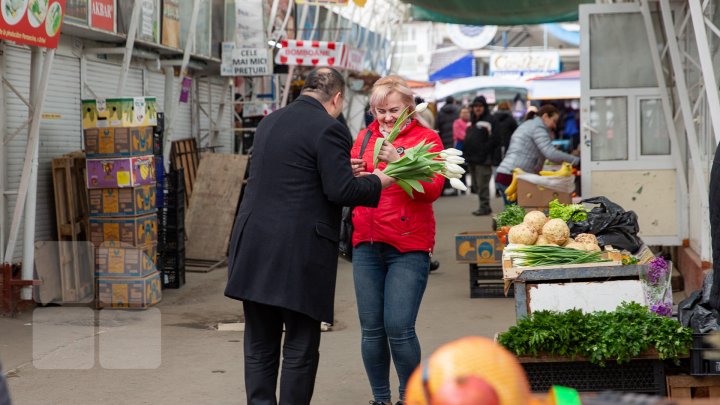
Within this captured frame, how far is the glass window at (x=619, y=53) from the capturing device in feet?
36.5

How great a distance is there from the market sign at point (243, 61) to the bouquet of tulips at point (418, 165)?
32.1ft

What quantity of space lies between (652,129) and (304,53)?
6.88 metres

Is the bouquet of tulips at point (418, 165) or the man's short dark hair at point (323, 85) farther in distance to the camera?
the bouquet of tulips at point (418, 165)

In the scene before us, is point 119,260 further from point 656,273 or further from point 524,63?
point 524,63

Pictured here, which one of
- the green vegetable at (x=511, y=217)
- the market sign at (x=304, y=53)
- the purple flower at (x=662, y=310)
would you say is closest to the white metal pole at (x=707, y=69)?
the green vegetable at (x=511, y=217)

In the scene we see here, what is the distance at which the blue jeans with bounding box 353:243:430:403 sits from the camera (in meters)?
5.57

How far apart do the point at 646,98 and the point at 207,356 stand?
19.1 feet

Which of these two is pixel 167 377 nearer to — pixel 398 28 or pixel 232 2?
pixel 232 2

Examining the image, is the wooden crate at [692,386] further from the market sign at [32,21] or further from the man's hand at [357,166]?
the market sign at [32,21]

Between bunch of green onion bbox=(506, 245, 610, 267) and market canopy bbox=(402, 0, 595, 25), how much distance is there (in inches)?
329

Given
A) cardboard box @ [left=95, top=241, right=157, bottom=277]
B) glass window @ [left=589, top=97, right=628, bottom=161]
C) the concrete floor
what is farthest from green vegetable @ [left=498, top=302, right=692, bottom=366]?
glass window @ [left=589, top=97, right=628, bottom=161]

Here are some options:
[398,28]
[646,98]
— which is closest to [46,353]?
[646,98]

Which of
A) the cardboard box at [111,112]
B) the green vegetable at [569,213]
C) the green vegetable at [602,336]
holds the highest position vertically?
the cardboard box at [111,112]

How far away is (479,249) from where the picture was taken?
1032cm
